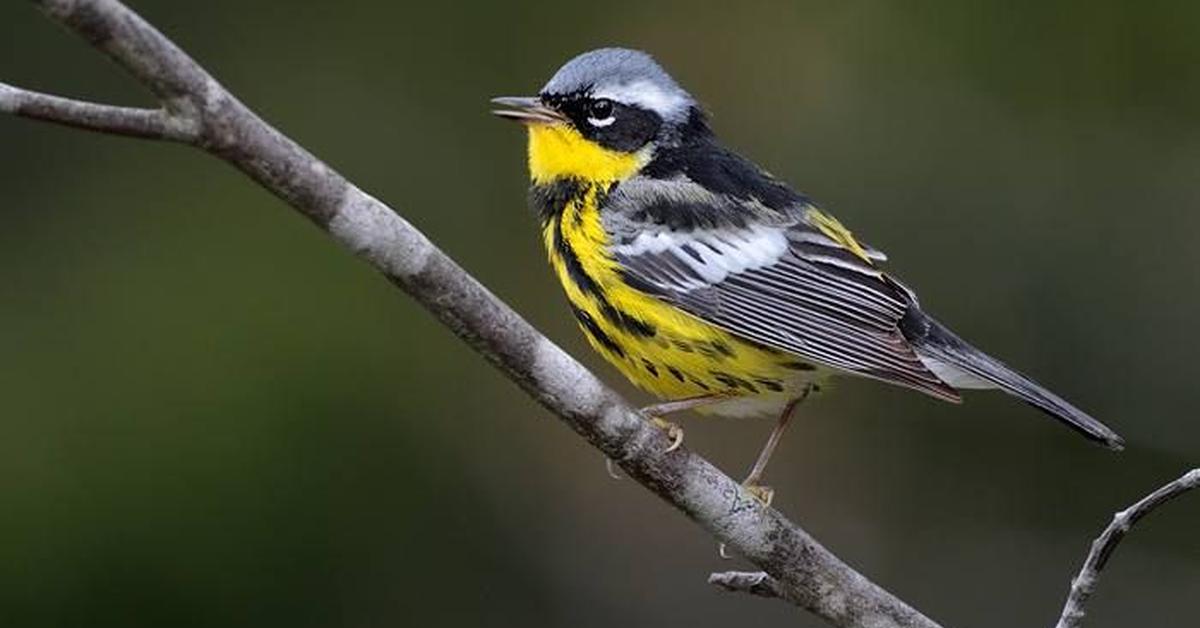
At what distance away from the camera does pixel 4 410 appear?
5.73 meters

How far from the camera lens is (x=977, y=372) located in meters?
3.80

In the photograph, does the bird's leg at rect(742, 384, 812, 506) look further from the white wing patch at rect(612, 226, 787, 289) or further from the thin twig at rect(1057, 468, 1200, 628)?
the thin twig at rect(1057, 468, 1200, 628)

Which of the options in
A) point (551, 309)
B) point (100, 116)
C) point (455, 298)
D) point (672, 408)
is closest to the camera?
point (100, 116)

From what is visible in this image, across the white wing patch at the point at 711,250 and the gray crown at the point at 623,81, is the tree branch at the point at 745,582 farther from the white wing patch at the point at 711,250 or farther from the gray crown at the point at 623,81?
the gray crown at the point at 623,81

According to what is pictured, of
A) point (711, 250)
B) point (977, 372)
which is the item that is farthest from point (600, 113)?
point (977, 372)

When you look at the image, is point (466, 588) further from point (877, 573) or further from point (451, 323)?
point (451, 323)

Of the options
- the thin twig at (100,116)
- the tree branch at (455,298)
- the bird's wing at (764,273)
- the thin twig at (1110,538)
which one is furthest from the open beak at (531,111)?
the thin twig at (1110,538)

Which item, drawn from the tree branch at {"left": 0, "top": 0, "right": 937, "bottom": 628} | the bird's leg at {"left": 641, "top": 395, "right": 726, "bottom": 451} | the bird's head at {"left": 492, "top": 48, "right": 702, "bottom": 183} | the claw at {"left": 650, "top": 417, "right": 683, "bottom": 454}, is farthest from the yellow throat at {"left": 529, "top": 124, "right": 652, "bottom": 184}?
the tree branch at {"left": 0, "top": 0, "right": 937, "bottom": 628}

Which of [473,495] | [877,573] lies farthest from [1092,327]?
[473,495]

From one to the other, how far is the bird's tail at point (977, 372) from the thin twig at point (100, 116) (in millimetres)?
1822

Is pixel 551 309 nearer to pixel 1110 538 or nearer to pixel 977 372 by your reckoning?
pixel 977 372

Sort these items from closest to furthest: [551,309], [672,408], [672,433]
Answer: [672,433], [672,408], [551,309]

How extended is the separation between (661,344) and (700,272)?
19 cm

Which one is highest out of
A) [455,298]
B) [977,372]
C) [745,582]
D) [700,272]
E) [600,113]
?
[600,113]
